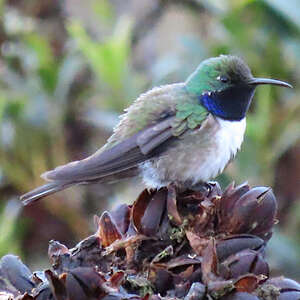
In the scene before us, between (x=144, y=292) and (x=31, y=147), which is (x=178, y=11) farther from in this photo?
(x=144, y=292)

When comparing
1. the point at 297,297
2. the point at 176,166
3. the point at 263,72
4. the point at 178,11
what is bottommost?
the point at 297,297

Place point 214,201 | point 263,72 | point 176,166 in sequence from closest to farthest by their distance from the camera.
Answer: point 214,201 → point 176,166 → point 263,72

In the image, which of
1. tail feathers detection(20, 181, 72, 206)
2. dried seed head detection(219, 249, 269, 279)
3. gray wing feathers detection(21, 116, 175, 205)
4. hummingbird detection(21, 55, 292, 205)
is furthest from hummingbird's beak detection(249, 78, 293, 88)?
dried seed head detection(219, 249, 269, 279)

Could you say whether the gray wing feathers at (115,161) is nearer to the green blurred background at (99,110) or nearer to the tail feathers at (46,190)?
the tail feathers at (46,190)

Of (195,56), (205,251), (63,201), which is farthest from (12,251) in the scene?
(205,251)

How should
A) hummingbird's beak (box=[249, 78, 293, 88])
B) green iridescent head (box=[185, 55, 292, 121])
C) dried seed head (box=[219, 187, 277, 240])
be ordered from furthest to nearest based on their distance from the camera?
green iridescent head (box=[185, 55, 292, 121])
hummingbird's beak (box=[249, 78, 293, 88])
dried seed head (box=[219, 187, 277, 240])

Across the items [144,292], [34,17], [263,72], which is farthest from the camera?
[34,17]

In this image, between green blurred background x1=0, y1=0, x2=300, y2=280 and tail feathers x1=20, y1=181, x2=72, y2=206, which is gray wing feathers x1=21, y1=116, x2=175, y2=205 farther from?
green blurred background x1=0, y1=0, x2=300, y2=280
